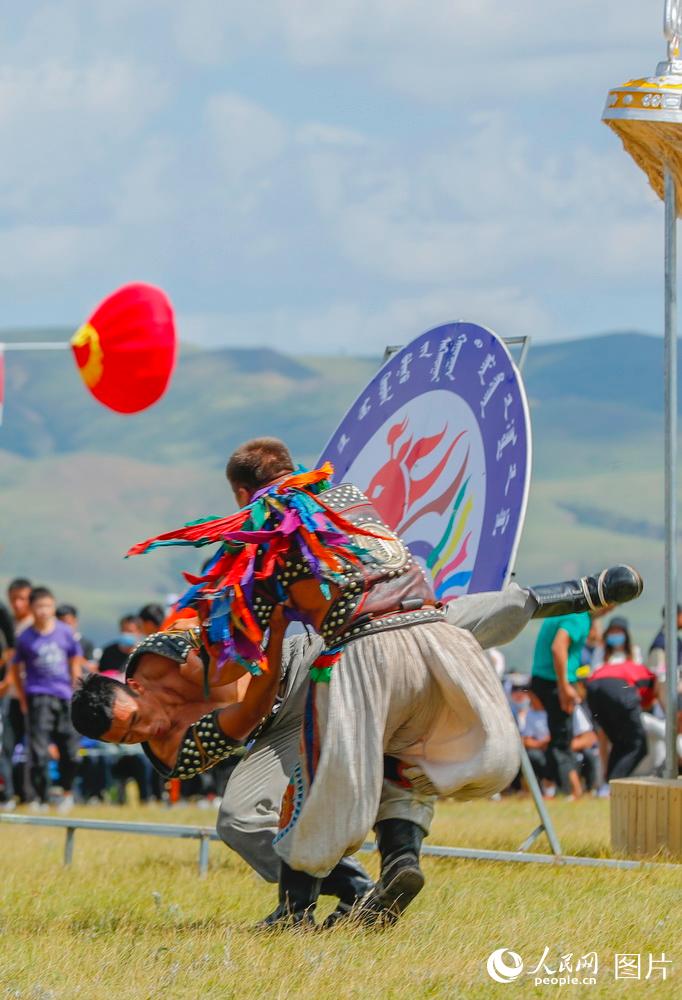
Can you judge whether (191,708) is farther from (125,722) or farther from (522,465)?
(522,465)

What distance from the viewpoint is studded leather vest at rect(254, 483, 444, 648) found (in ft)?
16.7

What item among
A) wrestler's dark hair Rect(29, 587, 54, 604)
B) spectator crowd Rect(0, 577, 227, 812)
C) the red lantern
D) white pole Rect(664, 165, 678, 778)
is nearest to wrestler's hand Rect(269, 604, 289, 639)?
white pole Rect(664, 165, 678, 778)

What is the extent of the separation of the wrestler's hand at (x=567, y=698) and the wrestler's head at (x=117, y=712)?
5.56 m

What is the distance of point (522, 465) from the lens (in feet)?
21.7

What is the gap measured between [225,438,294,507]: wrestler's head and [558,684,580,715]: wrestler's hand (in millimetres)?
5388

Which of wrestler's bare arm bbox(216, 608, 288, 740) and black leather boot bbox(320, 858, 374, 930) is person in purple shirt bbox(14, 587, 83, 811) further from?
wrestler's bare arm bbox(216, 608, 288, 740)

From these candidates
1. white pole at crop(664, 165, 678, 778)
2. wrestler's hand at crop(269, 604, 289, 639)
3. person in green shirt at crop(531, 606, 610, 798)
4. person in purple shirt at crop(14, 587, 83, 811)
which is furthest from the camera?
person in purple shirt at crop(14, 587, 83, 811)

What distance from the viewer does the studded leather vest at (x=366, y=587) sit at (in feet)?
16.7

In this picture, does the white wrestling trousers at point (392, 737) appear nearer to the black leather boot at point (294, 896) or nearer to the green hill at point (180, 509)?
→ the black leather boot at point (294, 896)

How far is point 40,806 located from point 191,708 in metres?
6.98

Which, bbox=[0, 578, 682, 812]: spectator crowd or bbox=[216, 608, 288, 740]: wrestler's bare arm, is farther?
bbox=[0, 578, 682, 812]: spectator crowd

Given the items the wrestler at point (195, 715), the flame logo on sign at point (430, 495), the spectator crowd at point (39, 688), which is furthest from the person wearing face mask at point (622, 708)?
the wrestler at point (195, 715)

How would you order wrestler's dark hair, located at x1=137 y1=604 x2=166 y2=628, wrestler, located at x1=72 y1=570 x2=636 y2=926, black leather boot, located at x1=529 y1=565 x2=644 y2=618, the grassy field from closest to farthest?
1. the grassy field
2. wrestler, located at x1=72 y1=570 x2=636 y2=926
3. black leather boot, located at x1=529 y1=565 x2=644 y2=618
4. wrestler's dark hair, located at x1=137 y1=604 x2=166 y2=628

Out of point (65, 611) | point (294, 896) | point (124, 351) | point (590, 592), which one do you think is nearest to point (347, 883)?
point (294, 896)
